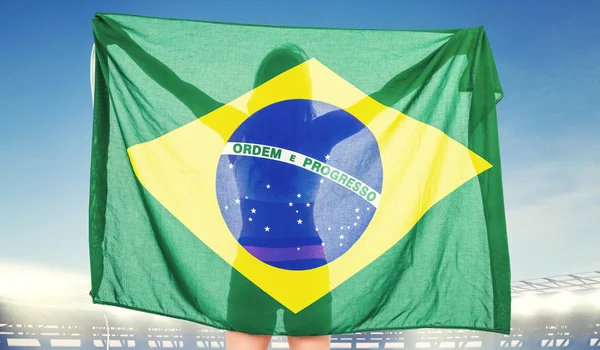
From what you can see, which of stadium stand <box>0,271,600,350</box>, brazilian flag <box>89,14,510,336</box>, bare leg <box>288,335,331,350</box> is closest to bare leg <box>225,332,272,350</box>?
brazilian flag <box>89,14,510,336</box>

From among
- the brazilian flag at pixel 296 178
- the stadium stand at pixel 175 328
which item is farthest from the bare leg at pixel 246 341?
the stadium stand at pixel 175 328

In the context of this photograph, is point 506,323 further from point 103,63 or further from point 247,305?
point 103,63

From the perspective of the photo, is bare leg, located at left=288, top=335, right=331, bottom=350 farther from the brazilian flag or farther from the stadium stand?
the stadium stand

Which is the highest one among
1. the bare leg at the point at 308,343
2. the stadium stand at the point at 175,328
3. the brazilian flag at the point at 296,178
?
the brazilian flag at the point at 296,178

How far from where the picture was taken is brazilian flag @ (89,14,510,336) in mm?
3484

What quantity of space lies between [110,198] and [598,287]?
22668 millimetres

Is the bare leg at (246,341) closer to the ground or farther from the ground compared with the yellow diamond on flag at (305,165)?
closer to the ground

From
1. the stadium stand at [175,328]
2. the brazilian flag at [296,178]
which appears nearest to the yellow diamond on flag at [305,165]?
the brazilian flag at [296,178]

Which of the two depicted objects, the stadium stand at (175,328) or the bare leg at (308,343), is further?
the stadium stand at (175,328)

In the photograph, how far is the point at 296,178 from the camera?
11.6 ft

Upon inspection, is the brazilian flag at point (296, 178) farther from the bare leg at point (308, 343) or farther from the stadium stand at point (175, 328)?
the stadium stand at point (175, 328)

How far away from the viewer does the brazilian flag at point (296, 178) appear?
3484mm

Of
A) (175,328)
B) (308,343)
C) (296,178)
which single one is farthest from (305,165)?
(175,328)

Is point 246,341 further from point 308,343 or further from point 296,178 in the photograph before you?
point 296,178
